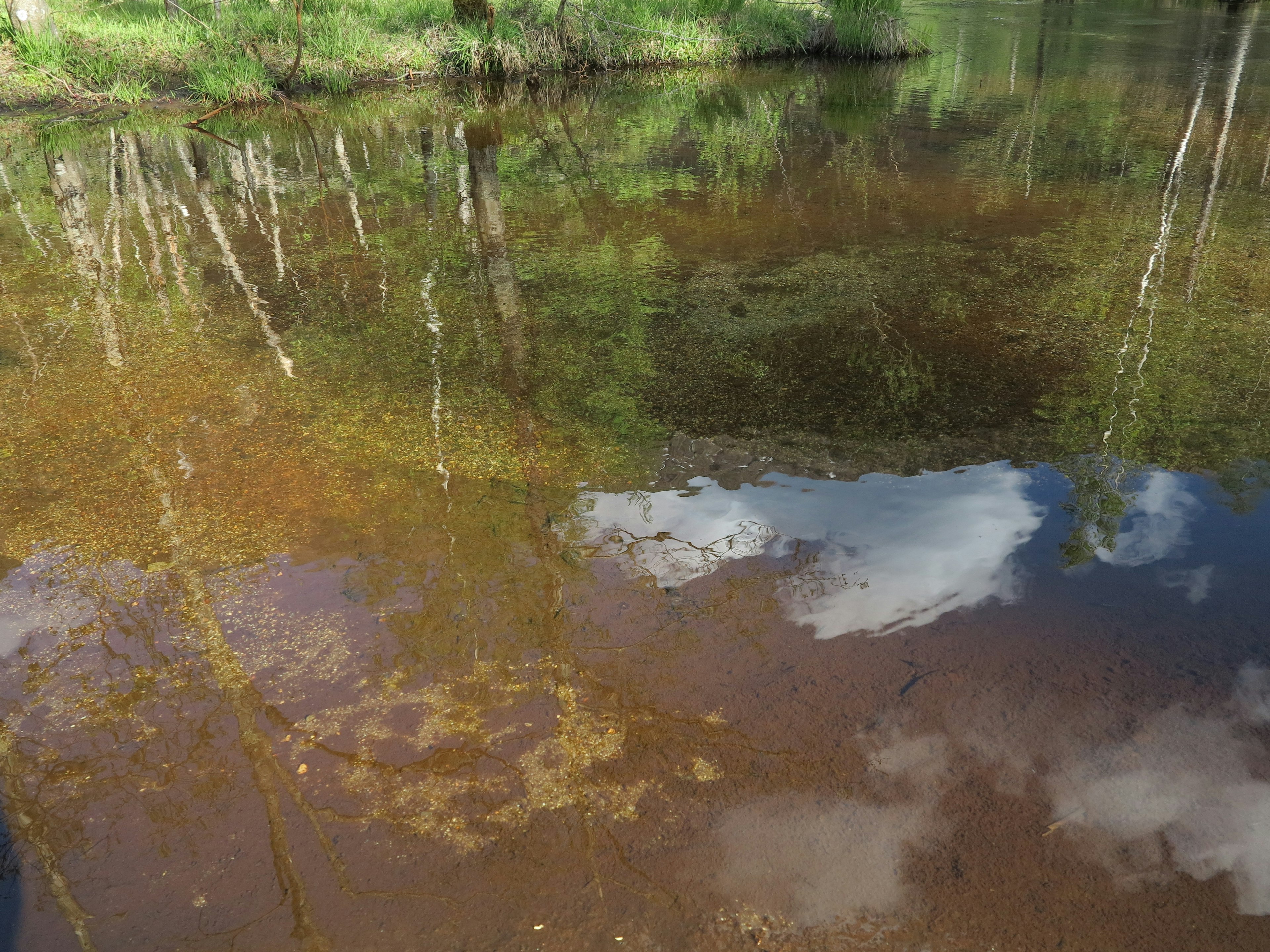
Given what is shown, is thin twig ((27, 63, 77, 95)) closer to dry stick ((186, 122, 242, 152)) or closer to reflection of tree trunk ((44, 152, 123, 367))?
dry stick ((186, 122, 242, 152))

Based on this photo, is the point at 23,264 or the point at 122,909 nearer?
the point at 122,909

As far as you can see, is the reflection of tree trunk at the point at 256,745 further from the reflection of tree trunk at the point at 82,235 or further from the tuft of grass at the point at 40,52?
the tuft of grass at the point at 40,52

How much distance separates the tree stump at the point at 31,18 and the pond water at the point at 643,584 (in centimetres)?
744

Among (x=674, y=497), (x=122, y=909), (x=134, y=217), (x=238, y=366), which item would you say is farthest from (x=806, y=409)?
(x=134, y=217)

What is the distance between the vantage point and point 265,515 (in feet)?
10.3

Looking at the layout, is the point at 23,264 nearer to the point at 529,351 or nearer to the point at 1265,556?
the point at 529,351

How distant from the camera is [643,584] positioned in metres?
2.81

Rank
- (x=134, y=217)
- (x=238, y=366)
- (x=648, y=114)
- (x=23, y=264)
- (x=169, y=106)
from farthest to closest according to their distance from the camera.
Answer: (x=169, y=106) → (x=648, y=114) → (x=134, y=217) → (x=23, y=264) → (x=238, y=366)

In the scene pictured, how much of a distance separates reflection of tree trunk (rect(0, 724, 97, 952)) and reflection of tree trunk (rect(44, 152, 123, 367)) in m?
2.45

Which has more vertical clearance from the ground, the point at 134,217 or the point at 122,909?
the point at 134,217

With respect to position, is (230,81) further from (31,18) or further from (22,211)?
(22,211)

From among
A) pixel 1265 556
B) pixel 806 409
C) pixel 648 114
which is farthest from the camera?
pixel 648 114

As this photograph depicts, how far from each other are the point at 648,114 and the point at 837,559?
894 cm

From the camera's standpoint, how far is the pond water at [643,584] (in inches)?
75.9
